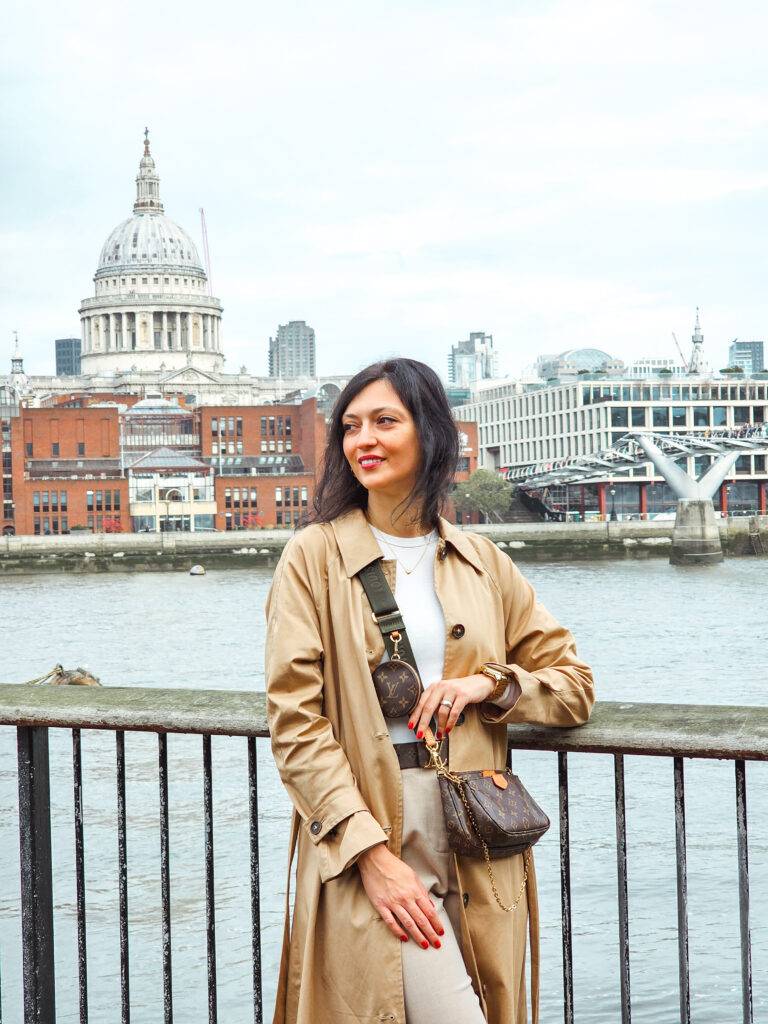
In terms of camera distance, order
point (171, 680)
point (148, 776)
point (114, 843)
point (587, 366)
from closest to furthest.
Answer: point (114, 843) → point (148, 776) → point (171, 680) → point (587, 366)

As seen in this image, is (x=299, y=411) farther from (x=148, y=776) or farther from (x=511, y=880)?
(x=511, y=880)

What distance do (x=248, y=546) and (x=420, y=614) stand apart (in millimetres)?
68807

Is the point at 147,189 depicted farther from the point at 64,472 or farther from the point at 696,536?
the point at 696,536

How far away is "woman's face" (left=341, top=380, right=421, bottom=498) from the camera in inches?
105

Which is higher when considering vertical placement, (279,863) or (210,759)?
(210,759)

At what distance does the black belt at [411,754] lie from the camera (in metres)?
2.48

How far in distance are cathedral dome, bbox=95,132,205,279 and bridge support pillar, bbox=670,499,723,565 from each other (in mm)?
70760

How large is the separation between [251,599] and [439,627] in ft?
148

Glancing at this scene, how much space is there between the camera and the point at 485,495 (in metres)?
88.5

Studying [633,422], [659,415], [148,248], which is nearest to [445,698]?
[633,422]

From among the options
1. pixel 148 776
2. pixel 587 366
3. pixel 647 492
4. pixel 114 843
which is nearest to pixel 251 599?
pixel 148 776

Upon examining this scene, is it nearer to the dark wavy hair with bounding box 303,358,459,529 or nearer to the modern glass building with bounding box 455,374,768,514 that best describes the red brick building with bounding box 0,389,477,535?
the modern glass building with bounding box 455,374,768,514

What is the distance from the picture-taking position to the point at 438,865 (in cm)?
247

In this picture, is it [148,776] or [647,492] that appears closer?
[148,776]
